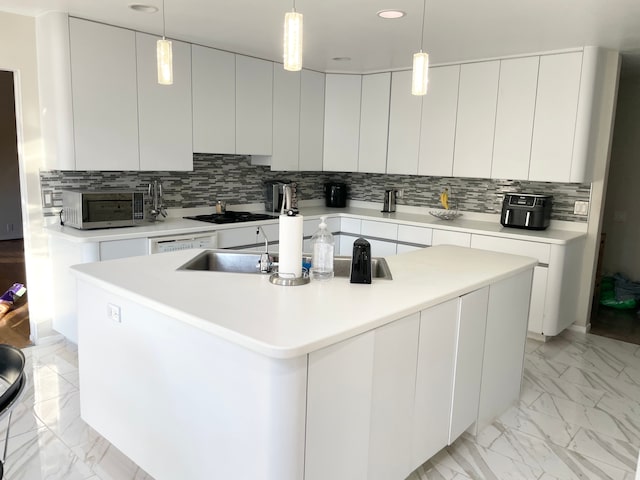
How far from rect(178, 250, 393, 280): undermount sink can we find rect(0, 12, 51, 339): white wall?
1.79 metres

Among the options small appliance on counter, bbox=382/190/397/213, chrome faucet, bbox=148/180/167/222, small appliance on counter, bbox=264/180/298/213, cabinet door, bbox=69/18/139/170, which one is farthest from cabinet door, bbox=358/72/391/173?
cabinet door, bbox=69/18/139/170

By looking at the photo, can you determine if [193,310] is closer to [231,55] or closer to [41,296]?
[41,296]

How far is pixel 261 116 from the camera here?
4.59 meters

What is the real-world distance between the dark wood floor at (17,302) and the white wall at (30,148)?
5.7 inches

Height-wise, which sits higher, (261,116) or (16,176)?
(261,116)

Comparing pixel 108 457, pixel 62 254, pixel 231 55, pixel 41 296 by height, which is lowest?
pixel 108 457

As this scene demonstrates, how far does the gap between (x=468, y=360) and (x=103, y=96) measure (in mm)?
2959

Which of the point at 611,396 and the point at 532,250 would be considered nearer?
the point at 611,396

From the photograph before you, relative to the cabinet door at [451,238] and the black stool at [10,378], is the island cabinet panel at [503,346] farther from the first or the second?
the black stool at [10,378]

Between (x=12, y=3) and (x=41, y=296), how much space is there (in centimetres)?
199

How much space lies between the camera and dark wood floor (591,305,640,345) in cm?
429

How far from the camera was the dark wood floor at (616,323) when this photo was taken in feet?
14.1

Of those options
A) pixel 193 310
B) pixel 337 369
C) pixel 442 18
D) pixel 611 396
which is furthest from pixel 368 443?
pixel 442 18

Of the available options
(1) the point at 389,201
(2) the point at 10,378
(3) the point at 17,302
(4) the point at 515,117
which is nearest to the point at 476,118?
(4) the point at 515,117
